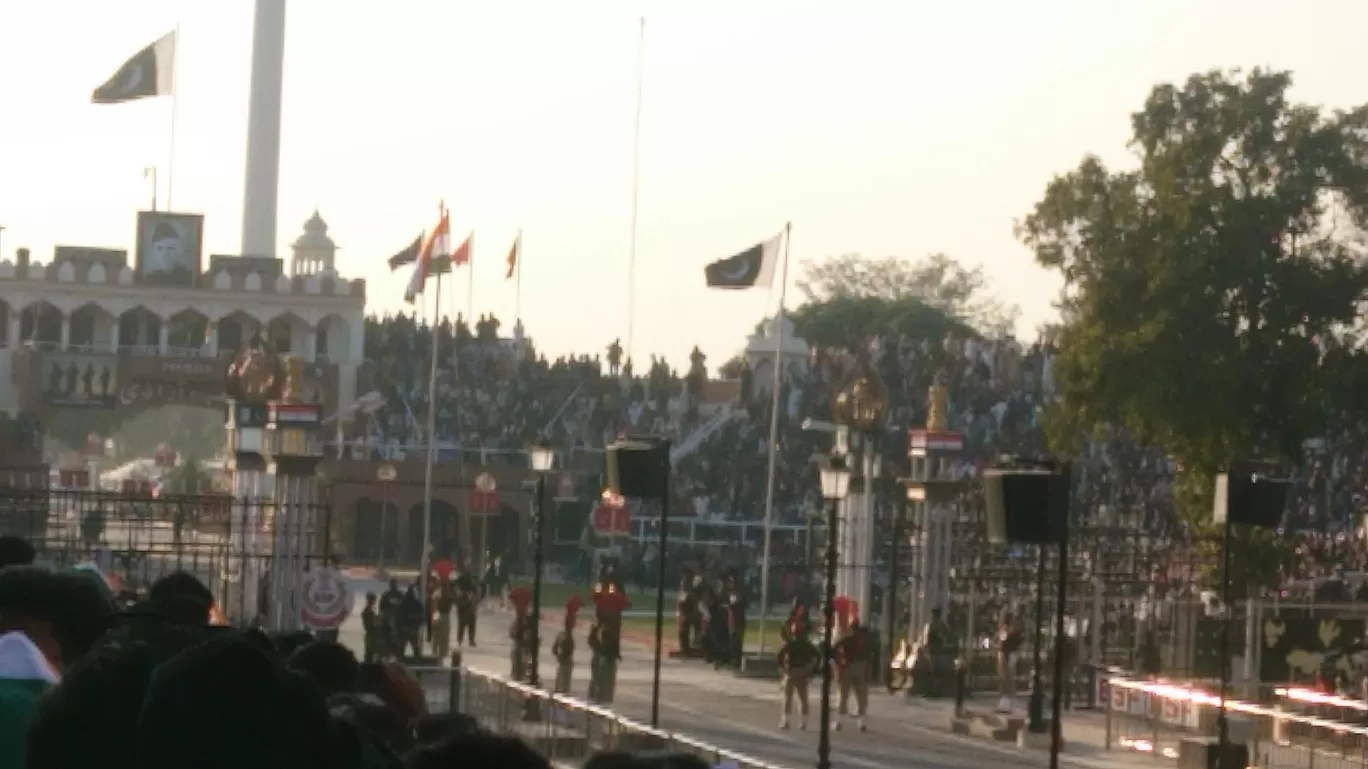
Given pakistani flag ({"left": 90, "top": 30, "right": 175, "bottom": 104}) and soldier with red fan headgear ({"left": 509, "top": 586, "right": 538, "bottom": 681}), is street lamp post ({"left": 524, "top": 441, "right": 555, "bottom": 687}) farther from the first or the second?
pakistani flag ({"left": 90, "top": 30, "right": 175, "bottom": 104})

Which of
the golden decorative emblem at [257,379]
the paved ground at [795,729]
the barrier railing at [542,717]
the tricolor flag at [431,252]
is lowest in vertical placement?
the paved ground at [795,729]

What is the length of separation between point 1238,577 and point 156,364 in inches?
1684

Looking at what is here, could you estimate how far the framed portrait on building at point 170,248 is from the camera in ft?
263

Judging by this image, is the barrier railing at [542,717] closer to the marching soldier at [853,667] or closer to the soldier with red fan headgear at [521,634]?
the marching soldier at [853,667]

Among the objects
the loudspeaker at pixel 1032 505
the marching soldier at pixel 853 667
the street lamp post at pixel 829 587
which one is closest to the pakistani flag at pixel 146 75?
the marching soldier at pixel 853 667

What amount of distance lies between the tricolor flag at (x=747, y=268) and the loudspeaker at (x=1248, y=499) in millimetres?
20306

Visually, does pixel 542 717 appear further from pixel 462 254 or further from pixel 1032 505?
pixel 462 254

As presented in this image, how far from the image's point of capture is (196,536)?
124ft

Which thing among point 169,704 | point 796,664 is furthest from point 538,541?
point 169,704

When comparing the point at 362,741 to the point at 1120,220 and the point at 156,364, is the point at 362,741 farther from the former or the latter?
the point at 156,364

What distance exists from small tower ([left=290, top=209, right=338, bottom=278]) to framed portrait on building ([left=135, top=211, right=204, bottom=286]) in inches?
376

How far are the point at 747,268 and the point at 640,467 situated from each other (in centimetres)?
1859

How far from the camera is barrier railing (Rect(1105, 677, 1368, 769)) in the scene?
22.6m

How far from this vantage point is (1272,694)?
28828 millimetres
